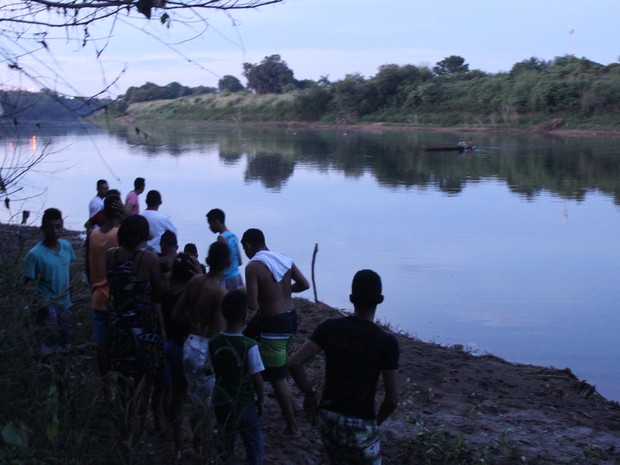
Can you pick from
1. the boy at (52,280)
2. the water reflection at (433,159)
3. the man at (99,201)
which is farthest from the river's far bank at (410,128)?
the boy at (52,280)

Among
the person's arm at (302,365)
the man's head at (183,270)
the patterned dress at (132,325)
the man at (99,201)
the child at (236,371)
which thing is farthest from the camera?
the man at (99,201)

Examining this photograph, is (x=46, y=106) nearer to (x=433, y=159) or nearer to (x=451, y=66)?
(x=433, y=159)

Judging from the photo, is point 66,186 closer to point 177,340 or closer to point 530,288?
point 530,288

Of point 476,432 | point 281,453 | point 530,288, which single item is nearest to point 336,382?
point 281,453

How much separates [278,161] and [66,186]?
1590 centimetres

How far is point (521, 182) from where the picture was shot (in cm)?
3472

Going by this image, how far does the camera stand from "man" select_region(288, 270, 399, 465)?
4.23 m

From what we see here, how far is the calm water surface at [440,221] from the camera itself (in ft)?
42.4

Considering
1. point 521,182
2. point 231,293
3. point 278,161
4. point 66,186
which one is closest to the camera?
point 231,293

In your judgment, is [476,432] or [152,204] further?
[152,204]

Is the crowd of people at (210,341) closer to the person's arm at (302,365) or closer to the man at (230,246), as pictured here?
the person's arm at (302,365)

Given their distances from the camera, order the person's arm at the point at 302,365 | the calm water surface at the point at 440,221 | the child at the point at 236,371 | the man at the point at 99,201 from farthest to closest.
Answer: the calm water surface at the point at 440,221
the man at the point at 99,201
the child at the point at 236,371
the person's arm at the point at 302,365

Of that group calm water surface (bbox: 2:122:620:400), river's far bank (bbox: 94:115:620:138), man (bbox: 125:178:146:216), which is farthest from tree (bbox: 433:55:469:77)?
man (bbox: 125:178:146:216)

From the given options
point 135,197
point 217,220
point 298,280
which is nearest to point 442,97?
point 135,197
